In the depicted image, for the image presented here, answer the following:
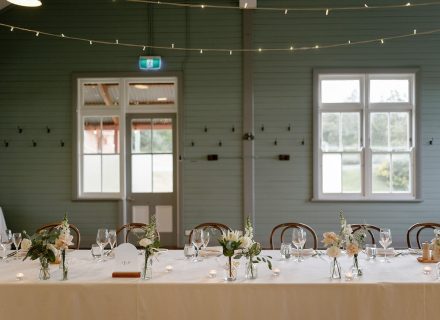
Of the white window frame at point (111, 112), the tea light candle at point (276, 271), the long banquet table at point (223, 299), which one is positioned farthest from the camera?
the white window frame at point (111, 112)

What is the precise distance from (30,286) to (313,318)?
5.16ft

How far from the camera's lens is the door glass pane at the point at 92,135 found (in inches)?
255

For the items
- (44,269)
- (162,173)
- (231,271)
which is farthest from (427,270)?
(162,173)

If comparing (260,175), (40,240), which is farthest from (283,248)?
(260,175)

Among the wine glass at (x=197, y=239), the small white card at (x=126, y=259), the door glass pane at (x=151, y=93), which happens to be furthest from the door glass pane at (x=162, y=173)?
the small white card at (x=126, y=259)

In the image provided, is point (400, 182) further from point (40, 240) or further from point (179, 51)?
point (40, 240)

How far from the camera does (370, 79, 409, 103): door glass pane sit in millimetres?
6266

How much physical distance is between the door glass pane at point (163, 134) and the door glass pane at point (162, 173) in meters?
0.12

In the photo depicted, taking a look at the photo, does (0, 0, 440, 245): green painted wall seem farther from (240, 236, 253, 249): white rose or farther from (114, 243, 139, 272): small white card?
(240, 236, 253, 249): white rose

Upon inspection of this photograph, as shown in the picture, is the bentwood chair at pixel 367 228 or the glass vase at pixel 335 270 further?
the bentwood chair at pixel 367 228

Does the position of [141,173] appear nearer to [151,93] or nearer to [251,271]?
[151,93]

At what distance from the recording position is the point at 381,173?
20.7 feet

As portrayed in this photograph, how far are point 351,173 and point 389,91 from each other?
1272mm

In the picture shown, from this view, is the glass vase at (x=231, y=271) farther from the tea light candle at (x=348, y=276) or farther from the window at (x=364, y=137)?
the window at (x=364, y=137)
